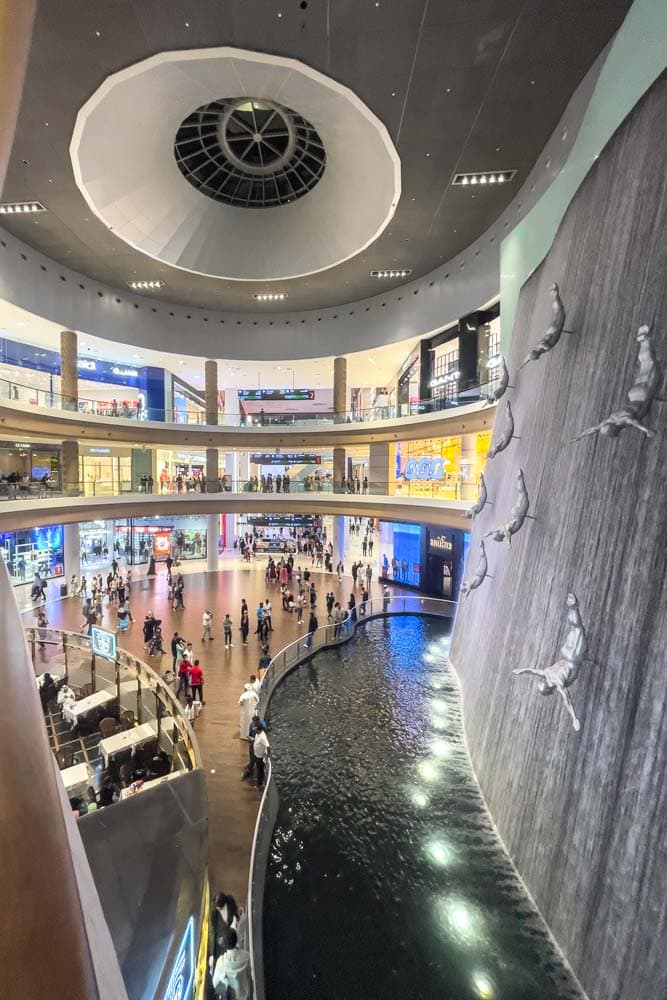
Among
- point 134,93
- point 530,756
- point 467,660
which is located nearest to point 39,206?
point 134,93

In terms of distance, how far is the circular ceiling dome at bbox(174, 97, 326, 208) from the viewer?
12.4m

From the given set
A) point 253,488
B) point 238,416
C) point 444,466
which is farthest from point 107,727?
point 238,416

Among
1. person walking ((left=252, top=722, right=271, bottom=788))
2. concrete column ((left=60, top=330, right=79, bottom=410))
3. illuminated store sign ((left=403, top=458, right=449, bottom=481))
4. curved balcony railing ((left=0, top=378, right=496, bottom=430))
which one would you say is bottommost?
person walking ((left=252, top=722, right=271, bottom=788))

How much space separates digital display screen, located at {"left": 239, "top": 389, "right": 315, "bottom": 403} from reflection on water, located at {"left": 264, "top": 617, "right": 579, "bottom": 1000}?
18.4m

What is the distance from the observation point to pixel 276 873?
5188 millimetres

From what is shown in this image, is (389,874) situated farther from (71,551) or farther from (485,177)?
(71,551)

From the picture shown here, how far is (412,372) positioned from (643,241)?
17.1 m

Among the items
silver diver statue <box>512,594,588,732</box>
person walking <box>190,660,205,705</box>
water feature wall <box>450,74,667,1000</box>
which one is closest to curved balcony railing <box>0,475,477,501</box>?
water feature wall <box>450,74,667,1000</box>

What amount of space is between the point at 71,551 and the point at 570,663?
20.4 m

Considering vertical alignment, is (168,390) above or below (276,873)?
above

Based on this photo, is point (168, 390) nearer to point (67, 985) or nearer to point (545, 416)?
point (545, 416)

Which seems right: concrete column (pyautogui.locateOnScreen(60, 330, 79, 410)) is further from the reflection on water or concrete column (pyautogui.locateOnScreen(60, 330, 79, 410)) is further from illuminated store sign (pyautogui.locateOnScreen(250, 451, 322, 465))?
the reflection on water

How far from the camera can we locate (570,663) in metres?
4.05

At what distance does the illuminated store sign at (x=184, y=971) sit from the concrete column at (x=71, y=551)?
59.2 ft
